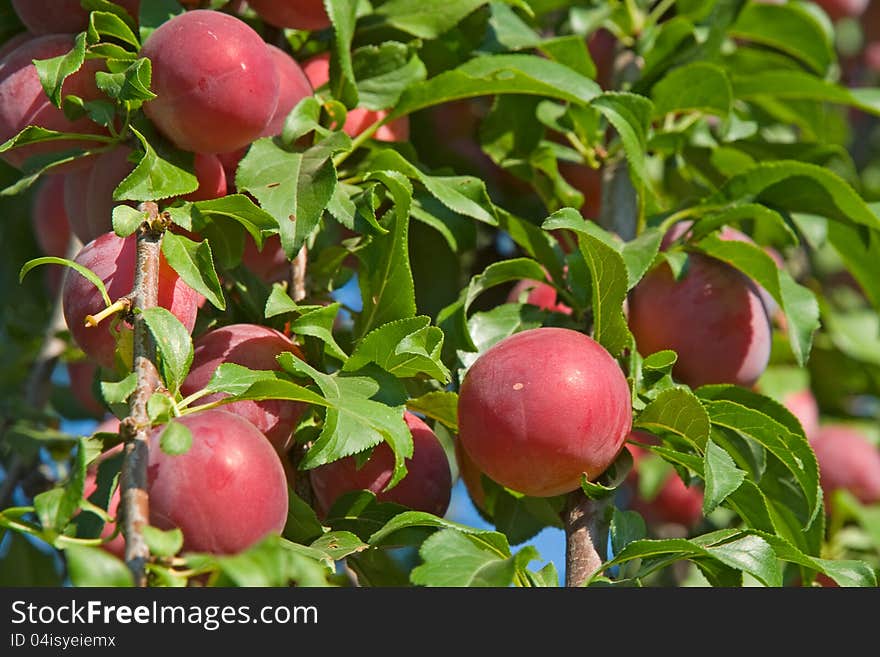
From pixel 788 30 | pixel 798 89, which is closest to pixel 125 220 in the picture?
pixel 798 89

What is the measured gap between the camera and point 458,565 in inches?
34.5

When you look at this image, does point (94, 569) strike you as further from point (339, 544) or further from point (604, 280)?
point (604, 280)

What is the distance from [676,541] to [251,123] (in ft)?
1.79

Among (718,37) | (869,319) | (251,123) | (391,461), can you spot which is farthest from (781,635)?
(869,319)

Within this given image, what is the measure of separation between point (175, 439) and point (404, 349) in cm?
26

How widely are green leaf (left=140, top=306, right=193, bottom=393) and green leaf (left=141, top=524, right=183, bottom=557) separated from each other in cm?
17

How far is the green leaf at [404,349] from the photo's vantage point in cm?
102

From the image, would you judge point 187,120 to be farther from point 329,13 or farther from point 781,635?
point 781,635

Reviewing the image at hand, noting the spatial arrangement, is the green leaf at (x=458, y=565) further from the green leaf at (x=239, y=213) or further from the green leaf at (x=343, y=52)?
the green leaf at (x=343, y=52)

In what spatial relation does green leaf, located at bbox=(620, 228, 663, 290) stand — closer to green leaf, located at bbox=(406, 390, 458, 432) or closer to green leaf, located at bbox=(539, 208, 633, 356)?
green leaf, located at bbox=(539, 208, 633, 356)

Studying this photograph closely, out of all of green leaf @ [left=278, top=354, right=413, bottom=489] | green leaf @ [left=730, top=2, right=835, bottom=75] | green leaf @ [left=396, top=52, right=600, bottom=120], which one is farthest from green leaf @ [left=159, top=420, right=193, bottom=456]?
green leaf @ [left=730, top=2, right=835, bottom=75]

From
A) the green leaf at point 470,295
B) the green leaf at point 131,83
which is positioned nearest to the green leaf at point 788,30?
the green leaf at point 470,295

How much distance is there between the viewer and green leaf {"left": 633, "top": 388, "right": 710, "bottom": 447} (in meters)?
1.05

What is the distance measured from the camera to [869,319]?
2158 mm
